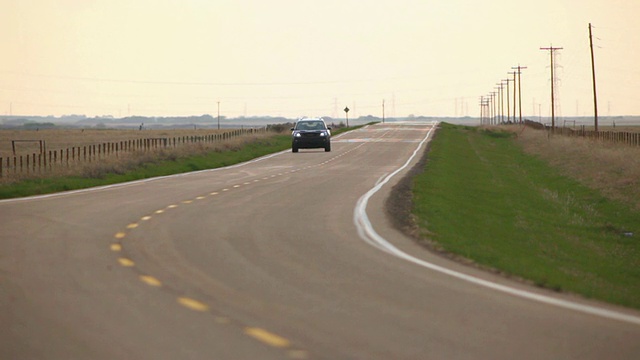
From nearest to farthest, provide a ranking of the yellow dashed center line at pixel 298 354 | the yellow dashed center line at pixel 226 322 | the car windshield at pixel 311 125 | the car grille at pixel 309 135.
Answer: the yellow dashed center line at pixel 298 354
the yellow dashed center line at pixel 226 322
the car grille at pixel 309 135
the car windshield at pixel 311 125

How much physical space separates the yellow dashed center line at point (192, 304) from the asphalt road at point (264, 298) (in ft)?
0.07

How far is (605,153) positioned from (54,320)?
44.5 m

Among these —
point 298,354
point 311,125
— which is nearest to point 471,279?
point 298,354

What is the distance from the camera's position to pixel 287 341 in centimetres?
819

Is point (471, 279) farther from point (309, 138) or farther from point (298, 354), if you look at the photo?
point (309, 138)

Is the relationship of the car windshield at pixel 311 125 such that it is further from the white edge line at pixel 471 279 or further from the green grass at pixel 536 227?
the white edge line at pixel 471 279

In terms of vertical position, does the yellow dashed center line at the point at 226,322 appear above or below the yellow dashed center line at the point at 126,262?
below

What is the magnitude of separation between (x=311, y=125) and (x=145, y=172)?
77.6 ft

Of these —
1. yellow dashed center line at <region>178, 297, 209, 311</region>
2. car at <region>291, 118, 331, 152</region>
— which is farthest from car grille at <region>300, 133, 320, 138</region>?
yellow dashed center line at <region>178, 297, 209, 311</region>

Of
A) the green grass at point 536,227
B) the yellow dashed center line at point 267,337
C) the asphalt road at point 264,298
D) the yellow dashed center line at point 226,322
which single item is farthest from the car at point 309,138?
the yellow dashed center line at point 267,337

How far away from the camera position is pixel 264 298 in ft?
33.8

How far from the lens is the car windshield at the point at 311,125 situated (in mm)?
59306

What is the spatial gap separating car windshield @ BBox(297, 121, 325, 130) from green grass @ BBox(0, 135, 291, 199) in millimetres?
2359

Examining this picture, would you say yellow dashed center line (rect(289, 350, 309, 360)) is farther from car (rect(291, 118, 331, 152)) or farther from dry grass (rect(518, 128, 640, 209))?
car (rect(291, 118, 331, 152))
